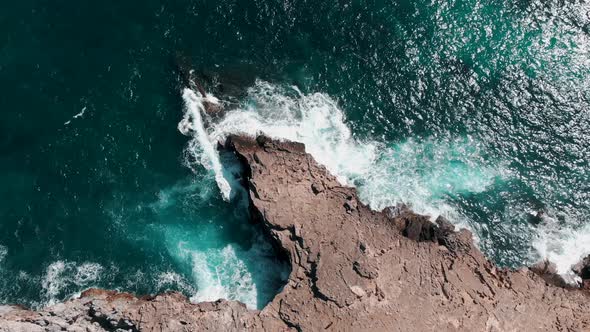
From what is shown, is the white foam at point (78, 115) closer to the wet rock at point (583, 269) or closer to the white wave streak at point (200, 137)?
the white wave streak at point (200, 137)

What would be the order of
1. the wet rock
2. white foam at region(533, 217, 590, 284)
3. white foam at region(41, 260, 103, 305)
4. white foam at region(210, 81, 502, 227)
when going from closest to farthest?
white foam at region(41, 260, 103, 305), the wet rock, white foam at region(533, 217, 590, 284), white foam at region(210, 81, 502, 227)

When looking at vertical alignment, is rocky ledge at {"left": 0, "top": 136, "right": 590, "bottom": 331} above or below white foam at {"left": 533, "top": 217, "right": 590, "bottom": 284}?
below

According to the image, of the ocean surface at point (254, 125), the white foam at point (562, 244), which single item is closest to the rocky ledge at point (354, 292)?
the white foam at point (562, 244)

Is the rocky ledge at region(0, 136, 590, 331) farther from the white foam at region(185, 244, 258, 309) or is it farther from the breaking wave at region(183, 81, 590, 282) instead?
the breaking wave at region(183, 81, 590, 282)

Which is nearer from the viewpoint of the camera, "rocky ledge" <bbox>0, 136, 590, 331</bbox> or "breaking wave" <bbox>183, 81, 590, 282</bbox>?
"rocky ledge" <bbox>0, 136, 590, 331</bbox>

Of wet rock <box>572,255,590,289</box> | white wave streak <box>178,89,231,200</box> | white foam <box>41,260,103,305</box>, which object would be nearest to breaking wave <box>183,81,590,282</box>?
wet rock <box>572,255,590,289</box>

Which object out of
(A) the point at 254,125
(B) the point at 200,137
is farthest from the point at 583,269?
(B) the point at 200,137
